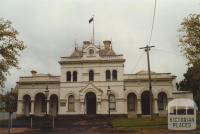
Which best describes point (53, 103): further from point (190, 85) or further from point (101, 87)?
point (190, 85)

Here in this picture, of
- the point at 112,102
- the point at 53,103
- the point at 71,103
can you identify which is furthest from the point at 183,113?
the point at 53,103

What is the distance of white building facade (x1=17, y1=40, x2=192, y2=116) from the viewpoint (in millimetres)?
56750

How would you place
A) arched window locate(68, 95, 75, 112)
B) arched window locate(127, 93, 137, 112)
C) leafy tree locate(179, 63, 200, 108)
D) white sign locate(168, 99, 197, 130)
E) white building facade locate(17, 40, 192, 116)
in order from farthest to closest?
leafy tree locate(179, 63, 200, 108) < arched window locate(127, 93, 137, 112) < arched window locate(68, 95, 75, 112) < white building facade locate(17, 40, 192, 116) < white sign locate(168, 99, 197, 130)

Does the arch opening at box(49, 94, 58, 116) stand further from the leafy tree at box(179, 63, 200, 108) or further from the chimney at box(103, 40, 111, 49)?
the leafy tree at box(179, 63, 200, 108)

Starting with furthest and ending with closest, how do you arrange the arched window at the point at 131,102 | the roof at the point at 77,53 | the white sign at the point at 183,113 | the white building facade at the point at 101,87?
the roof at the point at 77,53 → the arched window at the point at 131,102 → the white building facade at the point at 101,87 → the white sign at the point at 183,113

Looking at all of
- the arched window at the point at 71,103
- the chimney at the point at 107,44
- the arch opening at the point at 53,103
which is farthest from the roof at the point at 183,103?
the arch opening at the point at 53,103

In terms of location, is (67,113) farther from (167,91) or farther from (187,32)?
(187,32)

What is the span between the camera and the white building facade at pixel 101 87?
5675 cm

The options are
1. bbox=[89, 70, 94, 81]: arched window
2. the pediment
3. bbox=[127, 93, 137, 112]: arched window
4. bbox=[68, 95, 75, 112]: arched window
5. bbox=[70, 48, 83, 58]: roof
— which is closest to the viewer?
the pediment

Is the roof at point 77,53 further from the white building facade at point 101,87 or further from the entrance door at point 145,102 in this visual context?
the entrance door at point 145,102

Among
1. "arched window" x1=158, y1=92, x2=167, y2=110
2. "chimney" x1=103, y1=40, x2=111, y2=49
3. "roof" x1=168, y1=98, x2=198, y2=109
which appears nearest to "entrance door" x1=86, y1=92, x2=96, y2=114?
"chimney" x1=103, y1=40, x2=111, y2=49

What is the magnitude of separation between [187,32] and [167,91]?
20.8 meters

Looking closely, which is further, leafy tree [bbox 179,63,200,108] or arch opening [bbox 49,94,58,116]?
leafy tree [bbox 179,63,200,108]

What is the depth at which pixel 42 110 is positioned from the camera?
6144cm
